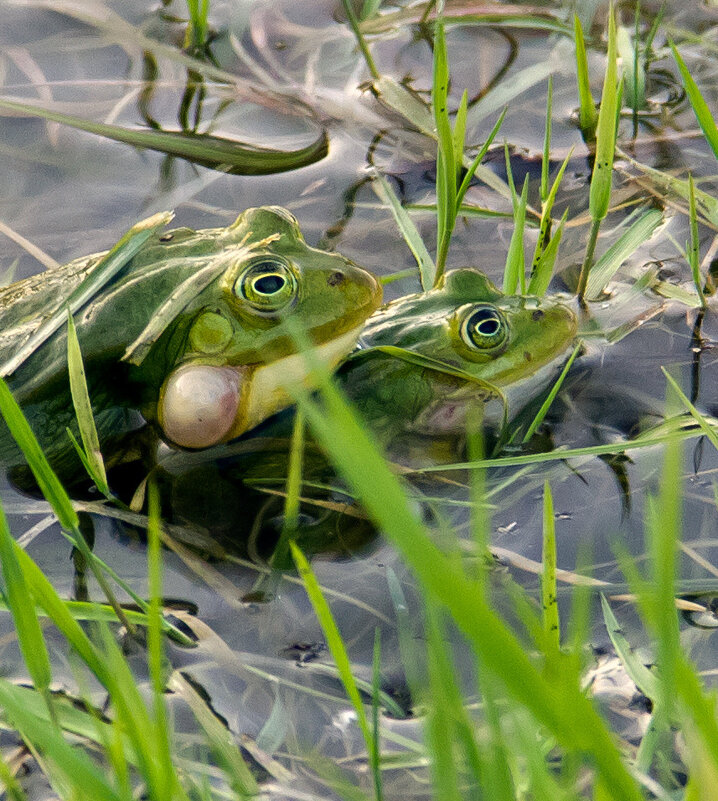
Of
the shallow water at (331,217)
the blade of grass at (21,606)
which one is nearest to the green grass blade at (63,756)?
the blade of grass at (21,606)

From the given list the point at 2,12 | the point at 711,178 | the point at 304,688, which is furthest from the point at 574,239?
the point at 2,12

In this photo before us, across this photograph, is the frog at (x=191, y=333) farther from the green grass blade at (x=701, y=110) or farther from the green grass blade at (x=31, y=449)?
the green grass blade at (x=701, y=110)

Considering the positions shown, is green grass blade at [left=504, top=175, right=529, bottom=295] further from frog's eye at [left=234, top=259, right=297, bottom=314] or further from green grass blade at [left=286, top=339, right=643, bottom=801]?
green grass blade at [left=286, top=339, right=643, bottom=801]

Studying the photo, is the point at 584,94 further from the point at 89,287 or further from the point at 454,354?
the point at 89,287

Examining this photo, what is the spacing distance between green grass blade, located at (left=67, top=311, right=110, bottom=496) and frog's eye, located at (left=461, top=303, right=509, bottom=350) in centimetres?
85

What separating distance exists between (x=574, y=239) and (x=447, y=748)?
6.32 feet

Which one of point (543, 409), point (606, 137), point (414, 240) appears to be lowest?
point (543, 409)

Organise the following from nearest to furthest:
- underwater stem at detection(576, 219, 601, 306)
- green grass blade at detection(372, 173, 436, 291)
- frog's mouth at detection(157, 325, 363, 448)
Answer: frog's mouth at detection(157, 325, 363, 448), underwater stem at detection(576, 219, 601, 306), green grass blade at detection(372, 173, 436, 291)

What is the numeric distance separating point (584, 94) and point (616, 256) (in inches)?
22.5

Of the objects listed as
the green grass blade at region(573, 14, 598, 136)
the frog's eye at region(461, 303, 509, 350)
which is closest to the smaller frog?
the frog's eye at region(461, 303, 509, 350)

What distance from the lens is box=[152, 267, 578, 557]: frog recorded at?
2014 millimetres

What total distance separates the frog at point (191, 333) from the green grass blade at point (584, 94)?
3.11ft

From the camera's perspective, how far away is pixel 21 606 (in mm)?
1105

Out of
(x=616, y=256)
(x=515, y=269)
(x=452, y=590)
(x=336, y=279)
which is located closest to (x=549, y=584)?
(x=452, y=590)
